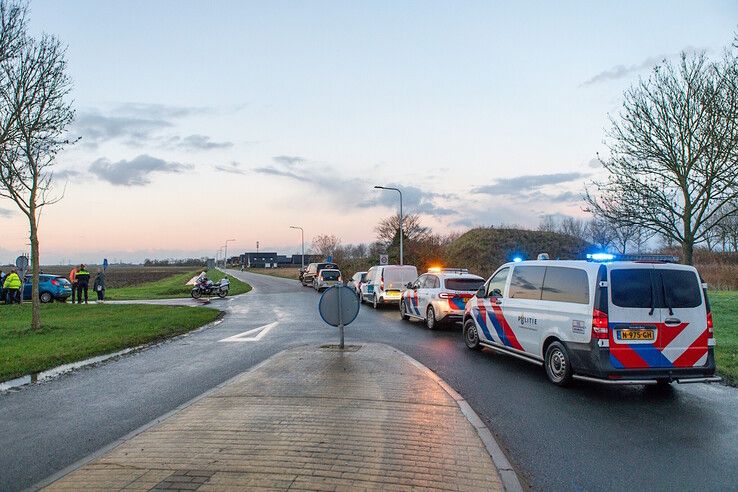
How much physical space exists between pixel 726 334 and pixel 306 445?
12.2 meters

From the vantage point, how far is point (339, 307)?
32.1ft

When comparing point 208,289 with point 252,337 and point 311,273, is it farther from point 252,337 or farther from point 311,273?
point 252,337

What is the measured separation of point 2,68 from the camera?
12.6 m

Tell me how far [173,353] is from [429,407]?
6.66 metres

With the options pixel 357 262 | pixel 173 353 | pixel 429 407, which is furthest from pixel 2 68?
pixel 357 262

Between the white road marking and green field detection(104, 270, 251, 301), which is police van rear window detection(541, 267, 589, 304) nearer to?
the white road marking

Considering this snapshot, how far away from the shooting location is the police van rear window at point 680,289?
7277 millimetres

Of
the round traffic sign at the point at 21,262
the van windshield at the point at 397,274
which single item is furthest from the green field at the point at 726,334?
the round traffic sign at the point at 21,262

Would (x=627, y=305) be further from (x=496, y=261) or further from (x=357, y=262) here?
(x=357, y=262)

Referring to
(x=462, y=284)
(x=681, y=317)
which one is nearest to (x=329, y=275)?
(x=462, y=284)

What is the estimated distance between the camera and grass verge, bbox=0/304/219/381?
32.1ft

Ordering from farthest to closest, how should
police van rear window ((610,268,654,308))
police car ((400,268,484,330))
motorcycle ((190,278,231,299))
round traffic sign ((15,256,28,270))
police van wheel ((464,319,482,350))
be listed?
motorcycle ((190,278,231,299))
round traffic sign ((15,256,28,270))
police car ((400,268,484,330))
police van wheel ((464,319,482,350))
police van rear window ((610,268,654,308))

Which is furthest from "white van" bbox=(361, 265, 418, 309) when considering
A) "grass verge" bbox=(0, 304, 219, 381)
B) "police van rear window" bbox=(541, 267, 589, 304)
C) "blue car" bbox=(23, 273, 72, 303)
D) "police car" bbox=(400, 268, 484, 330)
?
"blue car" bbox=(23, 273, 72, 303)

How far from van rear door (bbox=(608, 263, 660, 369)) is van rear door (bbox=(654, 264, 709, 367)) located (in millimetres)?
103
